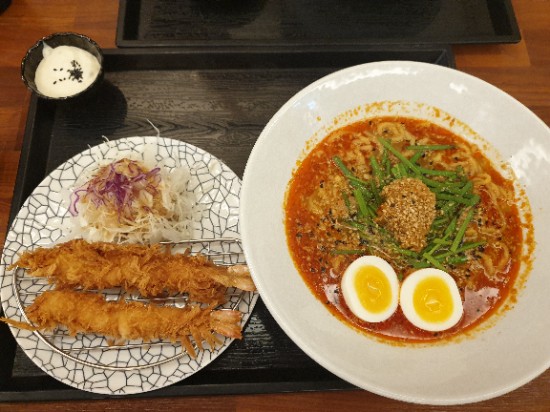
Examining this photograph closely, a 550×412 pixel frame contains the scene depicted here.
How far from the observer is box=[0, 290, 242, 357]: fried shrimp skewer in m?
1.89

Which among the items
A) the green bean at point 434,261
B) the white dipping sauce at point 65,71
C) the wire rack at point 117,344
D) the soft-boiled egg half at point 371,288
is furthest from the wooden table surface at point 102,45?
the soft-boiled egg half at point 371,288

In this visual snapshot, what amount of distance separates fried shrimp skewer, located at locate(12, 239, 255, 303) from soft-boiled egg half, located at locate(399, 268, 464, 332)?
0.69 m

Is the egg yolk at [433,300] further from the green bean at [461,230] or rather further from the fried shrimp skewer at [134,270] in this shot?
the fried shrimp skewer at [134,270]

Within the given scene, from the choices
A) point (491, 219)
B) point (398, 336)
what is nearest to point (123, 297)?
point (398, 336)

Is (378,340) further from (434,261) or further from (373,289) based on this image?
(434,261)

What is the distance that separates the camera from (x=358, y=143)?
2082 millimetres

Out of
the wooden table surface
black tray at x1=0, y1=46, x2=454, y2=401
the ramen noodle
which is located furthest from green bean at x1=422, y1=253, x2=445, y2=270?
the wooden table surface

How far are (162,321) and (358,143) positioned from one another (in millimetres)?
1202

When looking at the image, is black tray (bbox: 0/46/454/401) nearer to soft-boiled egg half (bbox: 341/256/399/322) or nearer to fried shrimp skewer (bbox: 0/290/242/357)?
fried shrimp skewer (bbox: 0/290/242/357)

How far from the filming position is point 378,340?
A: 1723 millimetres

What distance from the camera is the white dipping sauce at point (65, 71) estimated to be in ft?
7.68

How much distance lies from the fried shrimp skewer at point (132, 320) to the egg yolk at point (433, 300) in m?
0.76

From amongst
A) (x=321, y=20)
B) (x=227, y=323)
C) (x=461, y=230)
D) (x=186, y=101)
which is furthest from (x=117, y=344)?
(x=321, y=20)

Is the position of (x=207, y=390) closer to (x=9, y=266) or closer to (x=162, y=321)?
(x=162, y=321)
